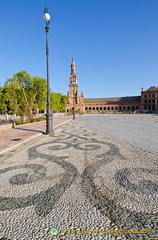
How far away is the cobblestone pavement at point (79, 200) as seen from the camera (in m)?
1.53

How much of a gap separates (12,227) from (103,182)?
174cm

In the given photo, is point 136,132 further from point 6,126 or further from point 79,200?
point 6,126

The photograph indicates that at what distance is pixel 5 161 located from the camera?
Answer: 3.90 metres

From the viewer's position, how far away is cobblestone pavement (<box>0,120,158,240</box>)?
60.1 inches

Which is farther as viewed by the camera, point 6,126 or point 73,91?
point 73,91

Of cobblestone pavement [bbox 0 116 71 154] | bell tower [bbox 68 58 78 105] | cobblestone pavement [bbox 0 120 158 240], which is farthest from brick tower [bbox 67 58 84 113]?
cobblestone pavement [bbox 0 120 158 240]

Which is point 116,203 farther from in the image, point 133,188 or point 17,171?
point 17,171

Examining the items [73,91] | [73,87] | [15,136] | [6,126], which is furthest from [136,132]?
[73,87]

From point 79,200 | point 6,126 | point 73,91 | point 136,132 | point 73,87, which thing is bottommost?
point 79,200

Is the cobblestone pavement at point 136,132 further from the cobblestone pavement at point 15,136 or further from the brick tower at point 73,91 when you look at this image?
the brick tower at point 73,91

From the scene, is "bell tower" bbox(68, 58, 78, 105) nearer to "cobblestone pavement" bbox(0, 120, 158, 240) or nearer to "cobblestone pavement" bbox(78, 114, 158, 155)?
"cobblestone pavement" bbox(78, 114, 158, 155)

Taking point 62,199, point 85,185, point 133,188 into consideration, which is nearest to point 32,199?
point 62,199

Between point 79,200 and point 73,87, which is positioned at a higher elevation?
point 73,87

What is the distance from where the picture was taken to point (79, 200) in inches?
81.7
